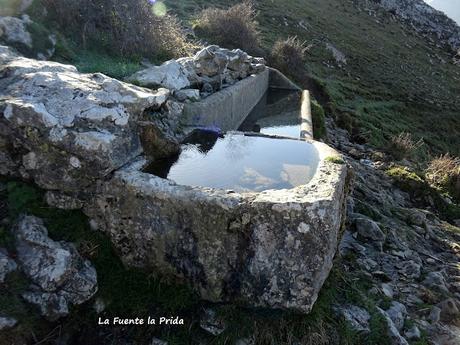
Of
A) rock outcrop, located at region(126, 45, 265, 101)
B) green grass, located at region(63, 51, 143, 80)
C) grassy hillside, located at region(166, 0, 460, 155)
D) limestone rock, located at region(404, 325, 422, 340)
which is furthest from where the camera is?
grassy hillside, located at region(166, 0, 460, 155)

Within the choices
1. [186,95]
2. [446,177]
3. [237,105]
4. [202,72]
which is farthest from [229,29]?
[186,95]

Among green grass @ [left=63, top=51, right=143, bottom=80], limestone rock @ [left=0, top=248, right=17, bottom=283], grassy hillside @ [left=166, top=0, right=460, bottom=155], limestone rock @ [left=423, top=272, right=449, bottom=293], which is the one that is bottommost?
grassy hillside @ [left=166, top=0, right=460, bottom=155]

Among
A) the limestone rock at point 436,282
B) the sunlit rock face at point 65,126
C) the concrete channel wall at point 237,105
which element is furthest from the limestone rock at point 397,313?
the sunlit rock face at point 65,126

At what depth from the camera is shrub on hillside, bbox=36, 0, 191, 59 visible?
9.22 m

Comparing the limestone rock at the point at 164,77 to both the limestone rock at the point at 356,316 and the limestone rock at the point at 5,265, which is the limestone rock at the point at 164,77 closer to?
the limestone rock at the point at 5,265

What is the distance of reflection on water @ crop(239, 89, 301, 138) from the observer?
32.4ft

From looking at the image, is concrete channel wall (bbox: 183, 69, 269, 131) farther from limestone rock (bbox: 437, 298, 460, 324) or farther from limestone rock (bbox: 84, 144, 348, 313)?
limestone rock (bbox: 437, 298, 460, 324)

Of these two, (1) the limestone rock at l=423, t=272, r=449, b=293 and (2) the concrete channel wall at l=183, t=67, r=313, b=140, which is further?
(2) the concrete channel wall at l=183, t=67, r=313, b=140

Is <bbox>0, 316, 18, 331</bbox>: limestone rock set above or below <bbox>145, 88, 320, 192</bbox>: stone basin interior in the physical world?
below

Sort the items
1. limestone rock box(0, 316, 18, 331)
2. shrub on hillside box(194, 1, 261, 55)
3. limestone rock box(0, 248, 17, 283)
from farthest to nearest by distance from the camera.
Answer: shrub on hillside box(194, 1, 261, 55), limestone rock box(0, 248, 17, 283), limestone rock box(0, 316, 18, 331)

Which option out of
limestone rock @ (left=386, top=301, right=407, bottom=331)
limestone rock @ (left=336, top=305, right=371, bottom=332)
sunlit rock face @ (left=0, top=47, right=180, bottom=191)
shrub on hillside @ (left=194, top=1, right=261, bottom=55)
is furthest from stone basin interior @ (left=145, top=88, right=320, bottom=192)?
shrub on hillside @ (left=194, top=1, right=261, bottom=55)

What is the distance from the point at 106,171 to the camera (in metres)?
4.28

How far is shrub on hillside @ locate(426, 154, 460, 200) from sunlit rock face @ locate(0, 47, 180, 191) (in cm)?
938

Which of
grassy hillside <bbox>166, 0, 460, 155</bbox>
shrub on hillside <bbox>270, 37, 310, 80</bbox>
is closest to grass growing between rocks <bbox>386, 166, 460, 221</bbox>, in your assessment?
grassy hillside <bbox>166, 0, 460, 155</bbox>
